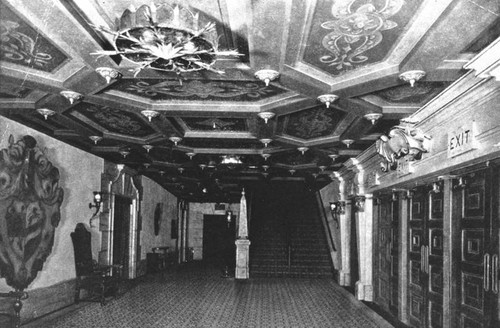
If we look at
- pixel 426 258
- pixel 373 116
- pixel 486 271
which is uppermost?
pixel 373 116

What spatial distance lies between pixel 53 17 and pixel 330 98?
3069 millimetres

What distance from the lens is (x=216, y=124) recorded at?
7.86m

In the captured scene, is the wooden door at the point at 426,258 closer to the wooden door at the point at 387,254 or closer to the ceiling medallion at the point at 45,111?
the wooden door at the point at 387,254

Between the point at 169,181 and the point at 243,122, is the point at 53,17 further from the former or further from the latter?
the point at 169,181

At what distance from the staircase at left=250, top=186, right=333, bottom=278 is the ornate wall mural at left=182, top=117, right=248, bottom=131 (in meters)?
7.20

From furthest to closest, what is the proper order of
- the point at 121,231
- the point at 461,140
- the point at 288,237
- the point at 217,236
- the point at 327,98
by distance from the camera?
the point at 217,236, the point at 288,237, the point at 121,231, the point at 327,98, the point at 461,140

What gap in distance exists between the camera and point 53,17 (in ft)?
Result: 11.7

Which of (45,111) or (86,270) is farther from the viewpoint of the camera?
(86,270)

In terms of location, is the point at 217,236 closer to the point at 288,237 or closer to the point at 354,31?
the point at 288,237

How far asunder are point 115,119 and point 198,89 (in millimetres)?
2219

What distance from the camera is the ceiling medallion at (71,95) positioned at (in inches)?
211

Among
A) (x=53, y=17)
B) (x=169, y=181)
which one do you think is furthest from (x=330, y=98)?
(x=169, y=181)

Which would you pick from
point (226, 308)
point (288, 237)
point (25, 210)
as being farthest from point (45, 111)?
point (288, 237)

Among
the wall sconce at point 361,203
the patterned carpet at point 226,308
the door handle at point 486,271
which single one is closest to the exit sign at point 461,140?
the door handle at point 486,271
